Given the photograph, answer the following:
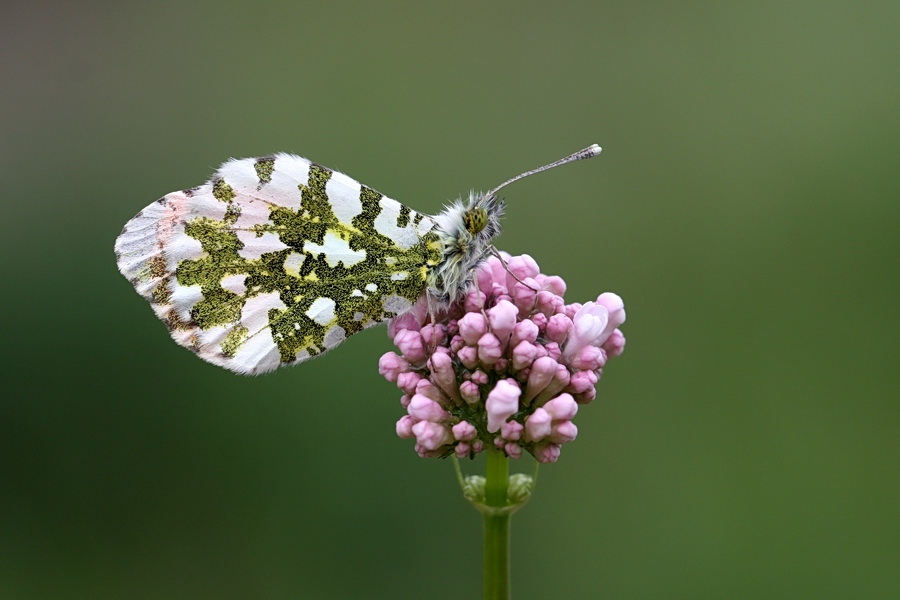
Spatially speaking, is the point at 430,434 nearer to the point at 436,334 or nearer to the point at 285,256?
the point at 436,334

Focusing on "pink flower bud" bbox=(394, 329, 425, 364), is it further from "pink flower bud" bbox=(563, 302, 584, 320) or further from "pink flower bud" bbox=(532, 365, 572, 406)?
"pink flower bud" bbox=(563, 302, 584, 320)

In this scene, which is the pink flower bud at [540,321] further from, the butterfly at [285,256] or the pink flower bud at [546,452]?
the pink flower bud at [546,452]

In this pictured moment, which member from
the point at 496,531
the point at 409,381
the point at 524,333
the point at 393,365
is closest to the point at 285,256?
the point at 393,365

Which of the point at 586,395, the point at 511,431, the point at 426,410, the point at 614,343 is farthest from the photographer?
the point at 614,343

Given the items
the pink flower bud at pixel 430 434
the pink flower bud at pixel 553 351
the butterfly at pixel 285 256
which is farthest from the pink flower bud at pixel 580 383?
the butterfly at pixel 285 256

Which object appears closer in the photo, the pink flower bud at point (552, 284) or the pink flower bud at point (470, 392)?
the pink flower bud at point (470, 392)

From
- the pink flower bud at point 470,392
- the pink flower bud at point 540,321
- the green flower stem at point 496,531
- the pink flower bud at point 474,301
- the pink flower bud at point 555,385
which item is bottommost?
the green flower stem at point 496,531

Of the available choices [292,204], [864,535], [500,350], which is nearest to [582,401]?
[500,350]

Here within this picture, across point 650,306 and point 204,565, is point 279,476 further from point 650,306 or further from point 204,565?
point 650,306
